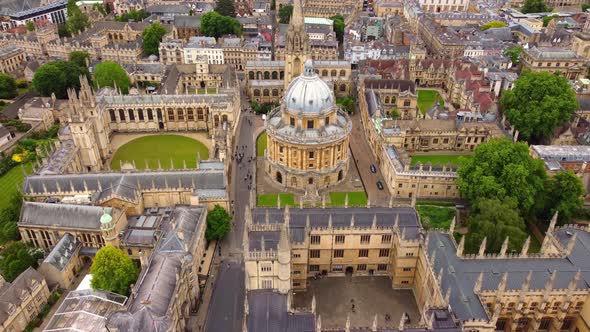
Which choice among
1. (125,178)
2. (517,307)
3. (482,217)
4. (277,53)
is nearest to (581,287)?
(517,307)

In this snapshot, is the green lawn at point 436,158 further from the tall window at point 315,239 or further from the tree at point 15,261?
the tree at point 15,261

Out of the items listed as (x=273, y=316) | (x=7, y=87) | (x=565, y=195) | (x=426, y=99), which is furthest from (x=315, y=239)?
(x=7, y=87)

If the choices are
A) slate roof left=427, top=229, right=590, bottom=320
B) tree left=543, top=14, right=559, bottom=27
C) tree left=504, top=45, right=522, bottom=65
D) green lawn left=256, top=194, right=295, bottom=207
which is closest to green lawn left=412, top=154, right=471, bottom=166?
green lawn left=256, top=194, right=295, bottom=207

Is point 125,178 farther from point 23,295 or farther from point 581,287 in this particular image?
point 581,287

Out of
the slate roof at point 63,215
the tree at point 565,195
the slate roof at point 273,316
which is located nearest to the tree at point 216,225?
the slate roof at point 63,215

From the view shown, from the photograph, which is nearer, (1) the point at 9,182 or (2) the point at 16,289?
(2) the point at 16,289

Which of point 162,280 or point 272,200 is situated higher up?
point 162,280

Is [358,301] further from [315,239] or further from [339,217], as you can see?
[339,217]
